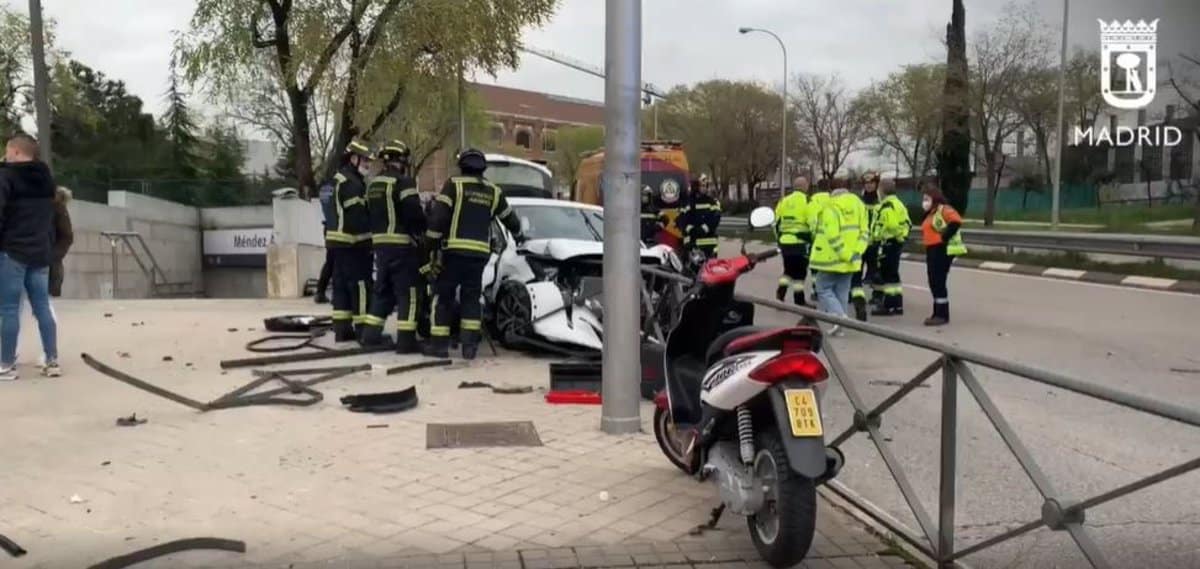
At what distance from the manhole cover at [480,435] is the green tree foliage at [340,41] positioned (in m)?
12.2

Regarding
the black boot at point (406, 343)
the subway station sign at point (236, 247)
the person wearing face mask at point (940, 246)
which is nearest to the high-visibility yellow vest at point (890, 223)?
the person wearing face mask at point (940, 246)

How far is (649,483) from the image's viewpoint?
5.10 metres

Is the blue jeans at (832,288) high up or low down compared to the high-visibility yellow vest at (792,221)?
down

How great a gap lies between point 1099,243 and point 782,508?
730 inches

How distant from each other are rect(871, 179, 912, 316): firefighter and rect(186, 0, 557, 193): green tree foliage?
28.2 feet

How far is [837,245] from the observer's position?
392 inches

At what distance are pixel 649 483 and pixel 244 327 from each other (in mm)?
7634

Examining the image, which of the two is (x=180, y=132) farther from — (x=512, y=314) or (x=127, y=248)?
(x=512, y=314)

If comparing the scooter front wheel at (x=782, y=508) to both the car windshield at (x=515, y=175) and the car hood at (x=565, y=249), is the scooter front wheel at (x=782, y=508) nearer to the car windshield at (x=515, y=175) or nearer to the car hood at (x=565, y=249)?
the car hood at (x=565, y=249)

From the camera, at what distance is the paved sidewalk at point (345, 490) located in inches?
163

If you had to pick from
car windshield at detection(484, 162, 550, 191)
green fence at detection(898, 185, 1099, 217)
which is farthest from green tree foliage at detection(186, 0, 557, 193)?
green fence at detection(898, 185, 1099, 217)

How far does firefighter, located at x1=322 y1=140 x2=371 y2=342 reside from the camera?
930 cm

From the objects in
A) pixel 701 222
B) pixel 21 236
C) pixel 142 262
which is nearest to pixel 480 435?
pixel 21 236

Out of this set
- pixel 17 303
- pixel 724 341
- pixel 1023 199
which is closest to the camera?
pixel 724 341
